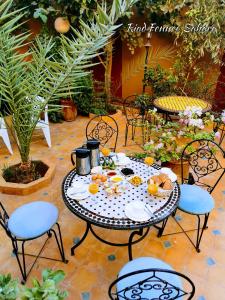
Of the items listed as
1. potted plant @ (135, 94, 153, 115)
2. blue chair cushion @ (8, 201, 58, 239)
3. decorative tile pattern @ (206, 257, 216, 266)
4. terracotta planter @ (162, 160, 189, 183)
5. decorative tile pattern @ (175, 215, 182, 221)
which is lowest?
decorative tile pattern @ (206, 257, 216, 266)

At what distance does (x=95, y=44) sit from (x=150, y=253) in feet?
6.55

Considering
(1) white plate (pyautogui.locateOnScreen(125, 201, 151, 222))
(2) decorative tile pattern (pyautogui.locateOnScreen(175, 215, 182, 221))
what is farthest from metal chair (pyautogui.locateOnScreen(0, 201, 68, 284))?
(2) decorative tile pattern (pyautogui.locateOnScreen(175, 215, 182, 221))

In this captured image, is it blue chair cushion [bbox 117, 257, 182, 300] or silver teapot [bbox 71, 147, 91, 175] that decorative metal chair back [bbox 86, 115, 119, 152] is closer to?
silver teapot [bbox 71, 147, 91, 175]

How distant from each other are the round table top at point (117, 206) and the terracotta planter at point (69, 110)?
3.45 metres

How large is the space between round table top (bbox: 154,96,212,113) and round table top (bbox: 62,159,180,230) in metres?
2.00

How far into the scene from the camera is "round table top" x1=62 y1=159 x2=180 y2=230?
1.80 metres

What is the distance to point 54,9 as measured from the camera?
4.95m

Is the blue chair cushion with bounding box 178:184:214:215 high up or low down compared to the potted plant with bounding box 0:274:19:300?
down

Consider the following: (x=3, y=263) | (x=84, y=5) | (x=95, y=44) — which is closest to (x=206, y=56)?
(x=84, y=5)

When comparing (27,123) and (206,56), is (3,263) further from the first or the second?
(206,56)

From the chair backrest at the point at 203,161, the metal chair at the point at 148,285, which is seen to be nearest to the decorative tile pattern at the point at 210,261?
the chair backrest at the point at 203,161

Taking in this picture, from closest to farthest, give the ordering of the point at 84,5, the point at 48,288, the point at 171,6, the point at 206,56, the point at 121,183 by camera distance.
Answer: the point at 48,288, the point at 121,183, the point at 84,5, the point at 171,6, the point at 206,56

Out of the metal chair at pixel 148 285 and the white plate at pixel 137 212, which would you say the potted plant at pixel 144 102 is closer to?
the white plate at pixel 137 212

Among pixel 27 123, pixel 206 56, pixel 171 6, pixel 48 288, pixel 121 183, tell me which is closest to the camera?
pixel 48 288
